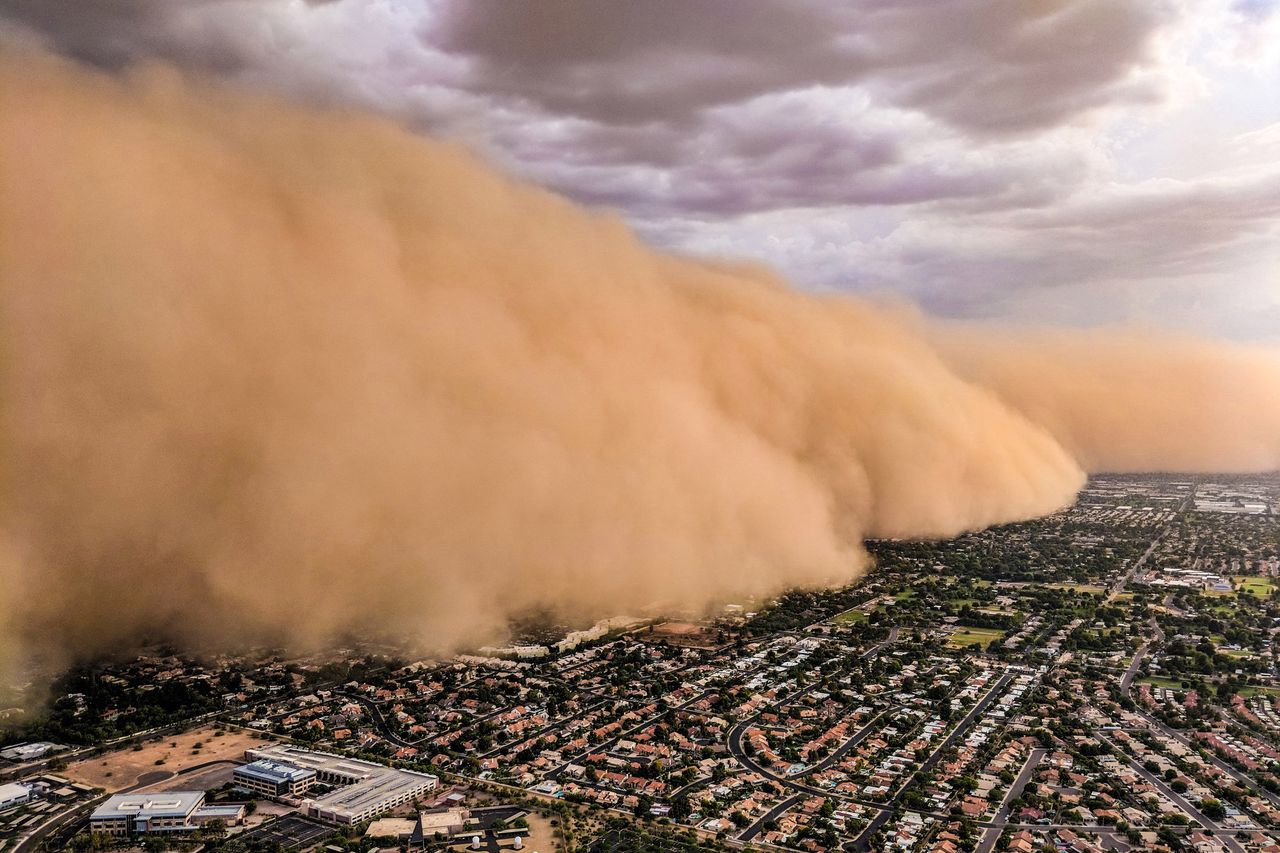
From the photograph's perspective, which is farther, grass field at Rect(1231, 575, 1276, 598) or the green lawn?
grass field at Rect(1231, 575, 1276, 598)

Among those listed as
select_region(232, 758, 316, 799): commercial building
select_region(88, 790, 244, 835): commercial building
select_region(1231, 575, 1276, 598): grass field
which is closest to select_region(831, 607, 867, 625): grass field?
select_region(1231, 575, 1276, 598): grass field

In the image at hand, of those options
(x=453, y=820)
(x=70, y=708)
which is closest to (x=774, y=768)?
(x=453, y=820)

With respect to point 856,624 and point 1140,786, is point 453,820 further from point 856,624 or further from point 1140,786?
point 856,624

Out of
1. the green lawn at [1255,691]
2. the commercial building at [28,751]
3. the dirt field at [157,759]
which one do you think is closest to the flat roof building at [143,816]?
the dirt field at [157,759]

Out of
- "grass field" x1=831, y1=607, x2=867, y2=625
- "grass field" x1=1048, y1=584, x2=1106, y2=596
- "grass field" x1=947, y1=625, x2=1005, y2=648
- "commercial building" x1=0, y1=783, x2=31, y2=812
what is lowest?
"grass field" x1=1048, y1=584, x2=1106, y2=596

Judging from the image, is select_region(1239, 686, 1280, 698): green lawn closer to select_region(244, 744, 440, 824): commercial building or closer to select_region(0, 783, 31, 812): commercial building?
select_region(244, 744, 440, 824): commercial building

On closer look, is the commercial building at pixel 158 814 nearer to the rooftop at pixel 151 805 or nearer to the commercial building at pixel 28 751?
the rooftop at pixel 151 805
